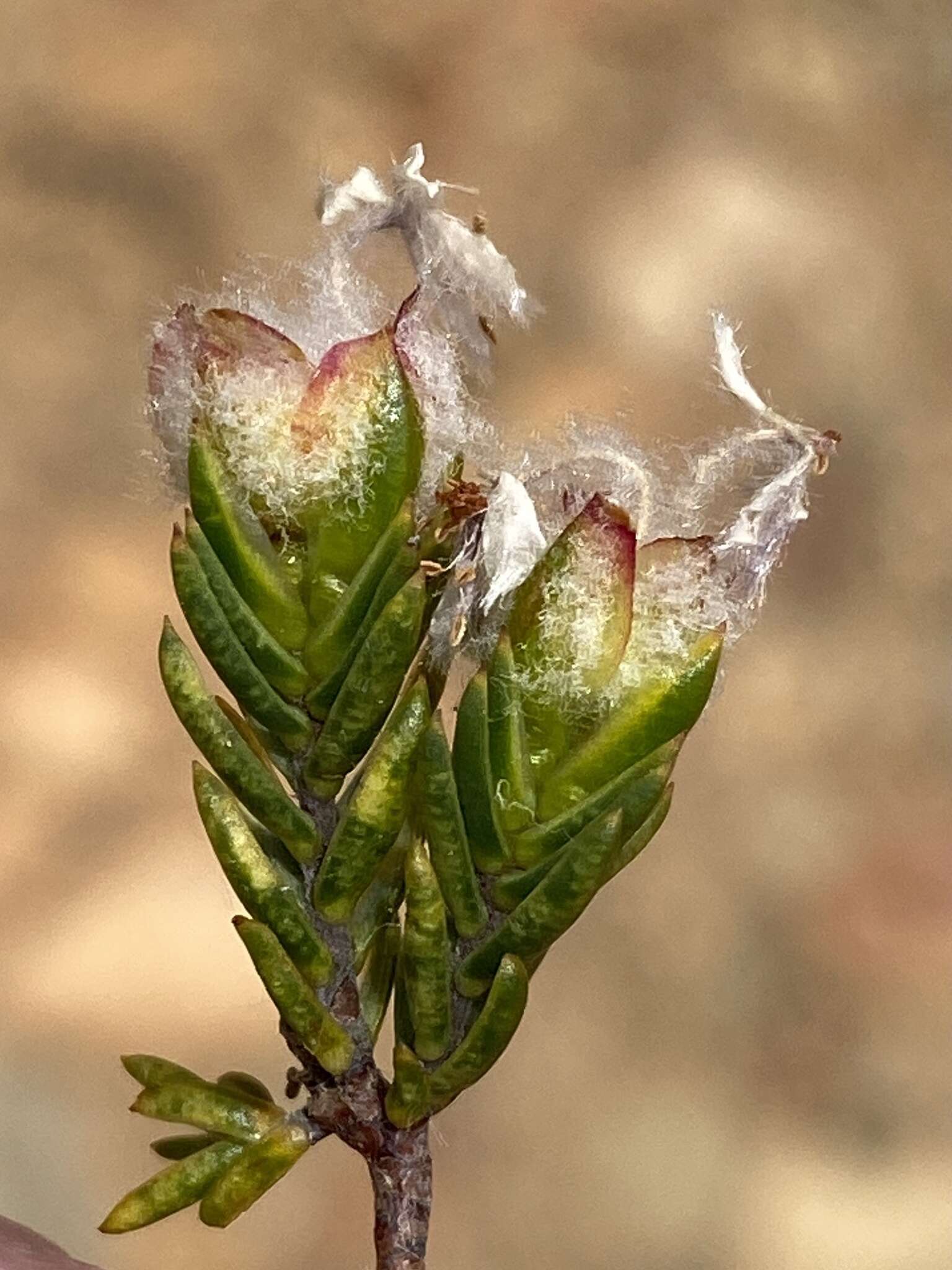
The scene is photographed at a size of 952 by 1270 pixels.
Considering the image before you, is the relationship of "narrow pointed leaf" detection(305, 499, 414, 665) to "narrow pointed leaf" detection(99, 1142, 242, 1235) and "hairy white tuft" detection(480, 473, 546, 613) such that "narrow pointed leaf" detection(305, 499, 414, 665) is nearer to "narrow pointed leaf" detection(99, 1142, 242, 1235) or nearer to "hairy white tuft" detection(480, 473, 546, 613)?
"hairy white tuft" detection(480, 473, 546, 613)

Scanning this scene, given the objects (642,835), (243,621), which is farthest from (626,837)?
(243,621)

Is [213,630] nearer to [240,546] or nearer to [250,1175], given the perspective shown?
[240,546]

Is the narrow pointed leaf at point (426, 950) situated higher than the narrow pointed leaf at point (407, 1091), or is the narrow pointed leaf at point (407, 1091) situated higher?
the narrow pointed leaf at point (426, 950)

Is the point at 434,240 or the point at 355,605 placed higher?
the point at 434,240

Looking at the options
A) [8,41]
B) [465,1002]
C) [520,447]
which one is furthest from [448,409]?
[8,41]

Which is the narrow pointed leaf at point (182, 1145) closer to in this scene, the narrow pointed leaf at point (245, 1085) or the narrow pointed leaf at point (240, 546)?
the narrow pointed leaf at point (245, 1085)

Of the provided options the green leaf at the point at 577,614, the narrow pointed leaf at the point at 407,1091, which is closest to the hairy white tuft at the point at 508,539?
the green leaf at the point at 577,614

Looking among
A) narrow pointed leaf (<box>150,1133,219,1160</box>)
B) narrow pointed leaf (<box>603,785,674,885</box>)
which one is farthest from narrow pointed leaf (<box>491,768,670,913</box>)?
narrow pointed leaf (<box>150,1133,219,1160</box>)
